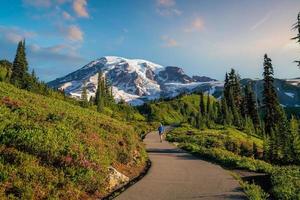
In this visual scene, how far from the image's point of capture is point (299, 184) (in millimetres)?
16766

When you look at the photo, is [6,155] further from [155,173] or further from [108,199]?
[155,173]

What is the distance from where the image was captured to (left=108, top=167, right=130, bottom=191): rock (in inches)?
651

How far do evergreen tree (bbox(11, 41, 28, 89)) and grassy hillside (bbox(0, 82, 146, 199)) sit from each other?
87.9 metres

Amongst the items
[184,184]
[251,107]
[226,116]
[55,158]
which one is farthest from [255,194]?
[251,107]

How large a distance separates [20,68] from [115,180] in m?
99.4

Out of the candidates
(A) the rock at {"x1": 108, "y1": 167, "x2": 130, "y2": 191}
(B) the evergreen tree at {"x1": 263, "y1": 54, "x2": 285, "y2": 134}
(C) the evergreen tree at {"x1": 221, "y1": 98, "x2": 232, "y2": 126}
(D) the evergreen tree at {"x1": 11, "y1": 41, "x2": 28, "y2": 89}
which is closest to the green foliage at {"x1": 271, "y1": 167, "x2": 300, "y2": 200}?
(A) the rock at {"x1": 108, "y1": 167, "x2": 130, "y2": 191}

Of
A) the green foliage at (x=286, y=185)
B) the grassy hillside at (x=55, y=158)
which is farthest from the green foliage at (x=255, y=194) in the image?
the grassy hillside at (x=55, y=158)

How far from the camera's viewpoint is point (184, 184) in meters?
16.9

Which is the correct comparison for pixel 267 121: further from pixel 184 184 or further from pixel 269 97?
pixel 184 184

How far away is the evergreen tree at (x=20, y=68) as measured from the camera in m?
105

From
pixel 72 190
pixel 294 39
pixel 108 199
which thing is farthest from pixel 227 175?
pixel 294 39

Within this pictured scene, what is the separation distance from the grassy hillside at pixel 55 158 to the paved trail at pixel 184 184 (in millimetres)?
1669

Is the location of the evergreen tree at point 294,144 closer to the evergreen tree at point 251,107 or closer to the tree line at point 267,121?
the tree line at point 267,121

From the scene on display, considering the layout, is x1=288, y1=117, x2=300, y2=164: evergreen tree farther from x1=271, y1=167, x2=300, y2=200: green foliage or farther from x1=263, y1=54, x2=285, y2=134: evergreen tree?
x1=263, y1=54, x2=285, y2=134: evergreen tree
